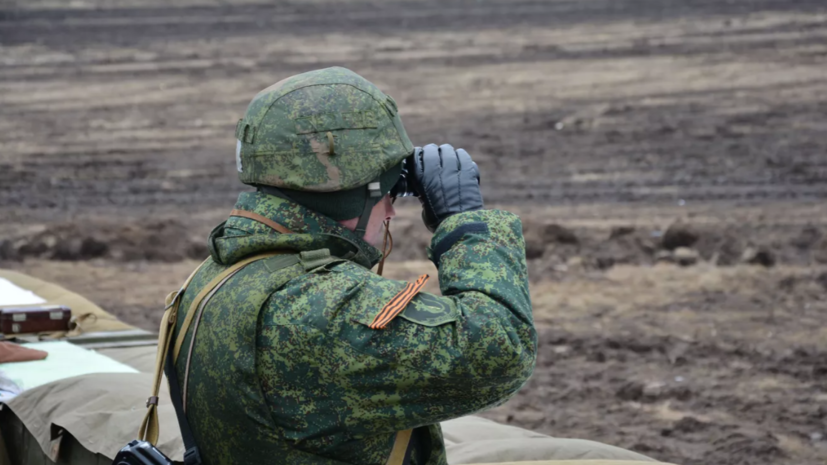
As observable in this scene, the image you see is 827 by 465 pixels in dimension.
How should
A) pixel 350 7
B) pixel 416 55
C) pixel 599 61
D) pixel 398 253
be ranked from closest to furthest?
pixel 398 253 → pixel 599 61 → pixel 416 55 → pixel 350 7

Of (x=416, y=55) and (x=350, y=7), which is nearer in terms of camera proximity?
(x=416, y=55)

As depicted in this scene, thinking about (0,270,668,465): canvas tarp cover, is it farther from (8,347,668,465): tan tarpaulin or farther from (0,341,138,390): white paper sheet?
(0,341,138,390): white paper sheet

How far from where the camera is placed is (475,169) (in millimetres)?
2055

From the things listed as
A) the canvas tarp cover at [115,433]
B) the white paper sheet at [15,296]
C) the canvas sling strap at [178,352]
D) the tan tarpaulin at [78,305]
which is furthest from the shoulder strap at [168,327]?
the white paper sheet at [15,296]

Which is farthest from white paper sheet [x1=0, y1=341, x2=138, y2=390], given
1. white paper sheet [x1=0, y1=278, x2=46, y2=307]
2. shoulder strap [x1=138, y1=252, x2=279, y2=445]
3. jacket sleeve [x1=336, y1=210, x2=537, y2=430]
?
jacket sleeve [x1=336, y1=210, x2=537, y2=430]

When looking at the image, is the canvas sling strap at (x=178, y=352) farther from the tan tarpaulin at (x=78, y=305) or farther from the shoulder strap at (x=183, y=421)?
the tan tarpaulin at (x=78, y=305)

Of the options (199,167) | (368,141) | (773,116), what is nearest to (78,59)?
(199,167)

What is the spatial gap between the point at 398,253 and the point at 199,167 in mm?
3890

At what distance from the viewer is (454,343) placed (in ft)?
5.84

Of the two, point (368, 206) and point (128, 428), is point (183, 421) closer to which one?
point (368, 206)

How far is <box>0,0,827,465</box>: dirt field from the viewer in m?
5.96

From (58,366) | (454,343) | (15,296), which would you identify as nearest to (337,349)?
(454,343)

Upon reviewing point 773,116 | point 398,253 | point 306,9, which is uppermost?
point 306,9

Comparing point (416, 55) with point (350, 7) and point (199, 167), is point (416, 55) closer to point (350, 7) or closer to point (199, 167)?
point (350, 7)
